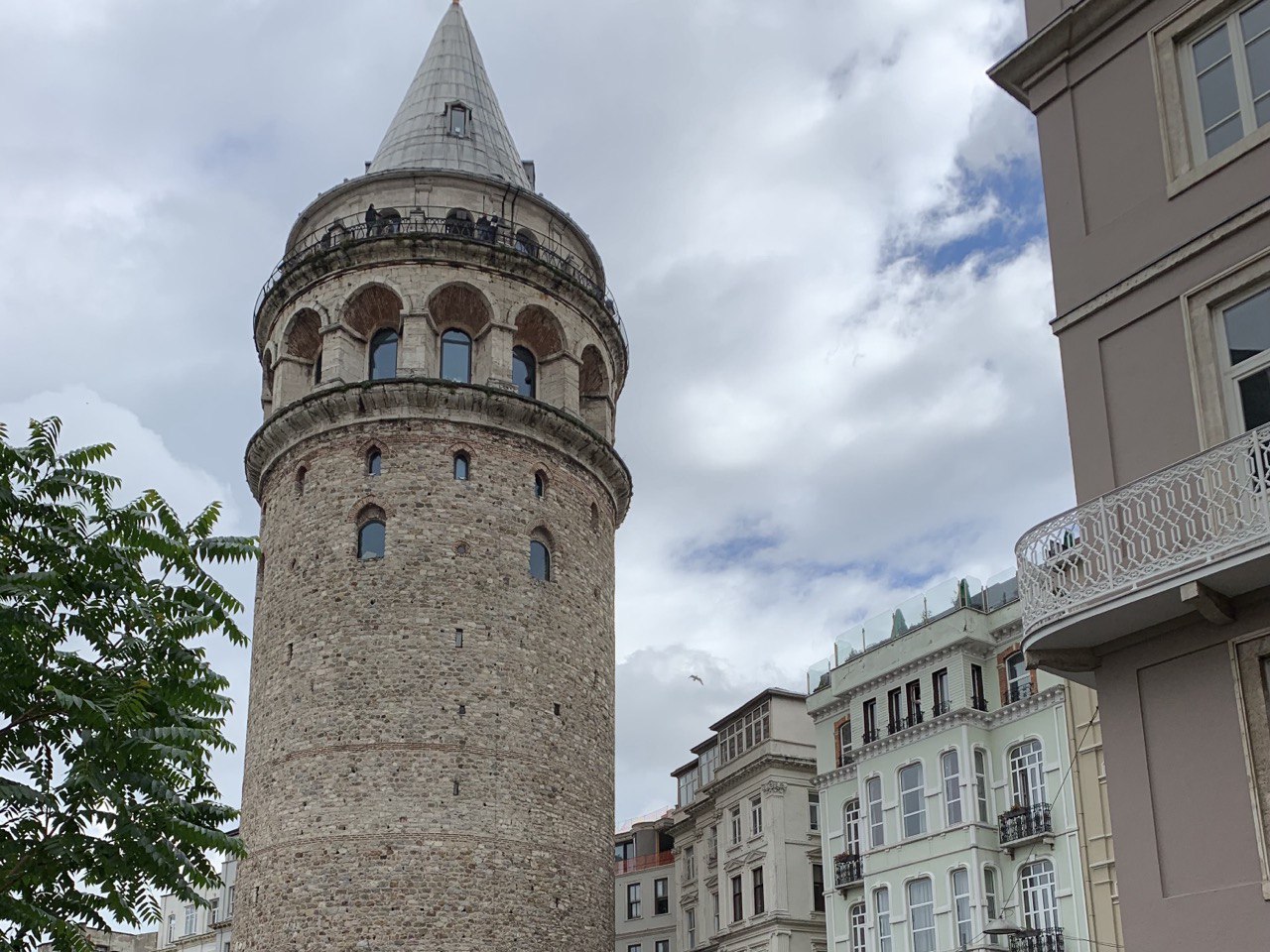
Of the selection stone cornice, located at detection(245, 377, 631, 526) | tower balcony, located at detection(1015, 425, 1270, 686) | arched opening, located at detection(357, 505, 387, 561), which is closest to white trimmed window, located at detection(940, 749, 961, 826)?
stone cornice, located at detection(245, 377, 631, 526)

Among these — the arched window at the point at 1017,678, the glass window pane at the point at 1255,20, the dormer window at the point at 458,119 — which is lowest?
the arched window at the point at 1017,678

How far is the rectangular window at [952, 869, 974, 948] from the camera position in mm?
31312

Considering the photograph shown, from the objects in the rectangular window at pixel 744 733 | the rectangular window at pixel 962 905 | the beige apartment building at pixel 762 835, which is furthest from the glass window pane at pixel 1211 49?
the rectangular window at pixel 744 733

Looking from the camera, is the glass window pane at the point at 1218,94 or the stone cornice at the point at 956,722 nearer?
the glass window pane at the point at 1218,94

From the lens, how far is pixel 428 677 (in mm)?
34594

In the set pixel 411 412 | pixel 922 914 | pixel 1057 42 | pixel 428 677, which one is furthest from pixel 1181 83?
pixel 411 412

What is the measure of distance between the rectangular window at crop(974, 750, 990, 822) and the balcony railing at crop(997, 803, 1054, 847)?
439 mm

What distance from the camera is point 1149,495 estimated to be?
510 inches

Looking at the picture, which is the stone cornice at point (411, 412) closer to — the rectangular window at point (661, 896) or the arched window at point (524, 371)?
the arched window at point (524, 371)

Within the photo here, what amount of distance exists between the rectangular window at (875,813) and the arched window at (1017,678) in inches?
173

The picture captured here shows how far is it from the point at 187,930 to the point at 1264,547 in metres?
63.0

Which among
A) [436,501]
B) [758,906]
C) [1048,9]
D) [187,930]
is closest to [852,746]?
[758,906]

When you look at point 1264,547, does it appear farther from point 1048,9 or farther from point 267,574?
point 267,574

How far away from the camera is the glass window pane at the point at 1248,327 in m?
12.9
